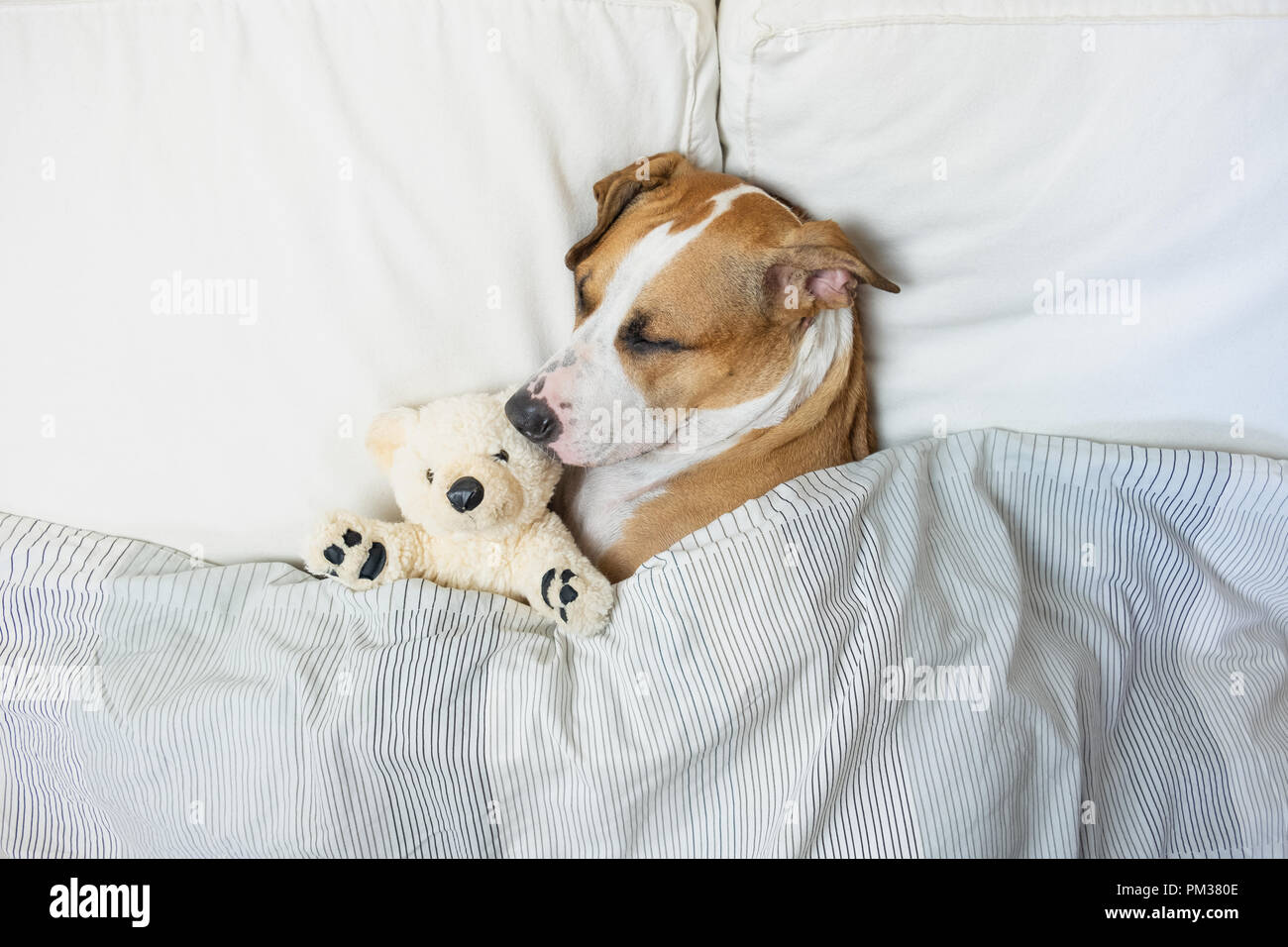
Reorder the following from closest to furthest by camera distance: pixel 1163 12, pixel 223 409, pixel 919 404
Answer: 1. pixel 1163 12
2. pixel 223 409
3. pixel 919 404

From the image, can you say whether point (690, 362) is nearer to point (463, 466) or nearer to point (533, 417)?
point (533, 417)

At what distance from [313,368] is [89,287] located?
0.36 meters

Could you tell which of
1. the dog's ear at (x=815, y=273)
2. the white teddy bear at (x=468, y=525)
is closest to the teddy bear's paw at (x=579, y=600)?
the white teddy bear at (x=468, y=525)

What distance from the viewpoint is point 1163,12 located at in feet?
4.64

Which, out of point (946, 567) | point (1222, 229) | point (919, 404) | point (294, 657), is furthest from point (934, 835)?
point (1222, 229)

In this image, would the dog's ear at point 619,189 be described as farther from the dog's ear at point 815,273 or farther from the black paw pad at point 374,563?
the black paw pad at point 374,563

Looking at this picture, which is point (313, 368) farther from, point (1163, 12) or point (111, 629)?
point (1163, 12)

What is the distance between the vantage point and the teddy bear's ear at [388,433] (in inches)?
58.2

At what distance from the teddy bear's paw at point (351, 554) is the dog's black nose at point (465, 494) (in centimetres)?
15

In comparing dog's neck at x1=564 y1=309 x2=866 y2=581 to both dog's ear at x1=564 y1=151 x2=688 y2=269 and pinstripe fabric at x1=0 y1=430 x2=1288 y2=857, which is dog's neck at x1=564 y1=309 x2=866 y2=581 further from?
dog's ear at x1=564 y1=151 x2=688 y2=269

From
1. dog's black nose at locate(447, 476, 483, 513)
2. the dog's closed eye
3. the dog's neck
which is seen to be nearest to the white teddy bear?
dog's black nose at locate(447, 476, 483, 513)

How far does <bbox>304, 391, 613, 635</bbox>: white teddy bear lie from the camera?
1396 millimetres

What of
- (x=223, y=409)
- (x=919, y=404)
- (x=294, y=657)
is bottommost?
(x=294, y=657)

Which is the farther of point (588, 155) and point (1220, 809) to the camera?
point (588, 155)
